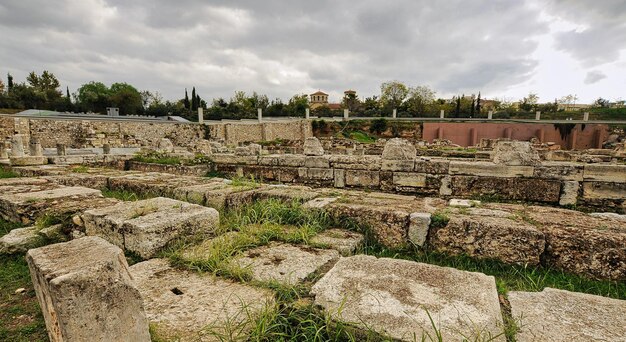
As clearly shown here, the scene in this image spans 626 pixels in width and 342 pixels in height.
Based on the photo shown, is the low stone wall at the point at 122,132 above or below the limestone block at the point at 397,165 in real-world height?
above

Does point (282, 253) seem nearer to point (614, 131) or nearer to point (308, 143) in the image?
point (308, 143)

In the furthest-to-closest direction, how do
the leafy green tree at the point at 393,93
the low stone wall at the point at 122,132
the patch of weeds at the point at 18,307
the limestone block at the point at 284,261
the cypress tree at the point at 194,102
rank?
the leafy green tree at the point at 393,93, the cypress tree at the point at 194,102, the low stone wall at the point at 122,132, the limestone block at the point at 284,261, the patch of weeds at the point at 18,307

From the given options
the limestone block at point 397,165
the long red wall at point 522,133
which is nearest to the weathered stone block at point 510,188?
the limestone block at point 397,165

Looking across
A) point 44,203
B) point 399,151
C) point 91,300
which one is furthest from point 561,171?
point 44,203

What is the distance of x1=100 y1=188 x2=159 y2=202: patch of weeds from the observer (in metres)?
4.87

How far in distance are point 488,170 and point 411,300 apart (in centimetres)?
520

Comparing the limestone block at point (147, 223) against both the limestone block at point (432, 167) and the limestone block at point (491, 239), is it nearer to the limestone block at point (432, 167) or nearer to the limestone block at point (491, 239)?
the limestone block at point (491, 239)

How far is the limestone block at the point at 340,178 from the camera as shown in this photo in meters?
7.34

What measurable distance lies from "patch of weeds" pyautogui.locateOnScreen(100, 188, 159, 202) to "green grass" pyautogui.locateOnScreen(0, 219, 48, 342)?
1.95m

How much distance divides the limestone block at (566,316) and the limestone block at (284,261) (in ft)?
4.04

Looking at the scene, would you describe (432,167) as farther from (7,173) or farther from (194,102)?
(194,102)

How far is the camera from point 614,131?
30.1 m

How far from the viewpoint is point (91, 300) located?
1380 millimetres

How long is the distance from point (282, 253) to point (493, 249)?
1848mm
